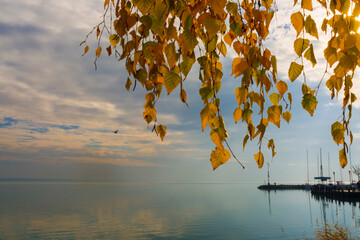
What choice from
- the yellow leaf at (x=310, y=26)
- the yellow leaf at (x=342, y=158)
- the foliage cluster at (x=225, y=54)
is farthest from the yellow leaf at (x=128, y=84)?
the yellow leaf at (x=342, y=158)

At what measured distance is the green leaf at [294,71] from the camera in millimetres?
1729

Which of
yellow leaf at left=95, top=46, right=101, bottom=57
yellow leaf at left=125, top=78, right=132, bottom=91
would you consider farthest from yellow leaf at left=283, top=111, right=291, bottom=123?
yellow leaf at left=95, top=46, right=101, bottom=57

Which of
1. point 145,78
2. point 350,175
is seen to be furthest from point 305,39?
point 350,175

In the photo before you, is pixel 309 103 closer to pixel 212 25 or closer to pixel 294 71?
pixel 294 71

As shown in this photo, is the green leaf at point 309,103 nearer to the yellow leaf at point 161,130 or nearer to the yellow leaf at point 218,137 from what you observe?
the yellow leaf at point 218,137

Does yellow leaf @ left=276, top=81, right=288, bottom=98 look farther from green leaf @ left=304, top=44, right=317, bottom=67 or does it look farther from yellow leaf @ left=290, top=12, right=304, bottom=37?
yellow leaf @ left=290, top=12, right=304, bottom=37

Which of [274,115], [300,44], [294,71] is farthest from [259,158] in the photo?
[300,44]

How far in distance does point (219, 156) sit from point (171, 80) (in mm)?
497

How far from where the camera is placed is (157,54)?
5.70 ft

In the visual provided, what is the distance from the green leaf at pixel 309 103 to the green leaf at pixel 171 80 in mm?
869

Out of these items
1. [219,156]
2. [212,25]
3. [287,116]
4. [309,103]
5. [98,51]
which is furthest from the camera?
[98,51]

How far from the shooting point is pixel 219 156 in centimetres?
165

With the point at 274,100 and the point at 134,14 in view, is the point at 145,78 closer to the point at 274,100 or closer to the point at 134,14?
the point at 134,14

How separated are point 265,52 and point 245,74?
8.9 inches
